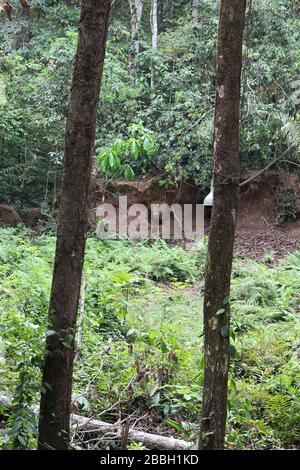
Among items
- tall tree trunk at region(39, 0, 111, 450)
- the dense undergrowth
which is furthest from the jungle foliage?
tall tree trunk at region(39, 0, 111, 450)

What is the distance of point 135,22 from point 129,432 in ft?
53.1

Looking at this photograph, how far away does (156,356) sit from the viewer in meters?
6.33

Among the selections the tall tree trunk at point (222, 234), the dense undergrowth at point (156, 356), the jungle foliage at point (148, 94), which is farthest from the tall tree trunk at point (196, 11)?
the tall tree trunk at point (222, 234)

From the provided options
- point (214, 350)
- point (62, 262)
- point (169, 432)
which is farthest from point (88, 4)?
point (169, 432)

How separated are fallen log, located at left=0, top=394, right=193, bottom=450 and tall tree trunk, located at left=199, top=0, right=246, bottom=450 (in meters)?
0.77

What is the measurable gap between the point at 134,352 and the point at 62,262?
301cm

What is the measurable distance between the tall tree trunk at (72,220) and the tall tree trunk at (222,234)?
828mm

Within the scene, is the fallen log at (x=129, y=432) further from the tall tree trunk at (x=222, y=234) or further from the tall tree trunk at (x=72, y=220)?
the tall tree trunk at (x=72, y=220)

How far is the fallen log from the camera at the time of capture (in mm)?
4586

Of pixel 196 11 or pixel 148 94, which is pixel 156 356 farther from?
pixel 196 11

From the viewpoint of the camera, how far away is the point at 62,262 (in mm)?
3715

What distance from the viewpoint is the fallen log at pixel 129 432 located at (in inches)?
181

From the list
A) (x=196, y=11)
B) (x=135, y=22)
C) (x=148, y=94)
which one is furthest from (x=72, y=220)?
(x=135, y=22)

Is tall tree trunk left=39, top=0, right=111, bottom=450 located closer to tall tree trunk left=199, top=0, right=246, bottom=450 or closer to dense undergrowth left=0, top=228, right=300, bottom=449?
dense undergrowth left=0, top=228, right=300, bottom=449
